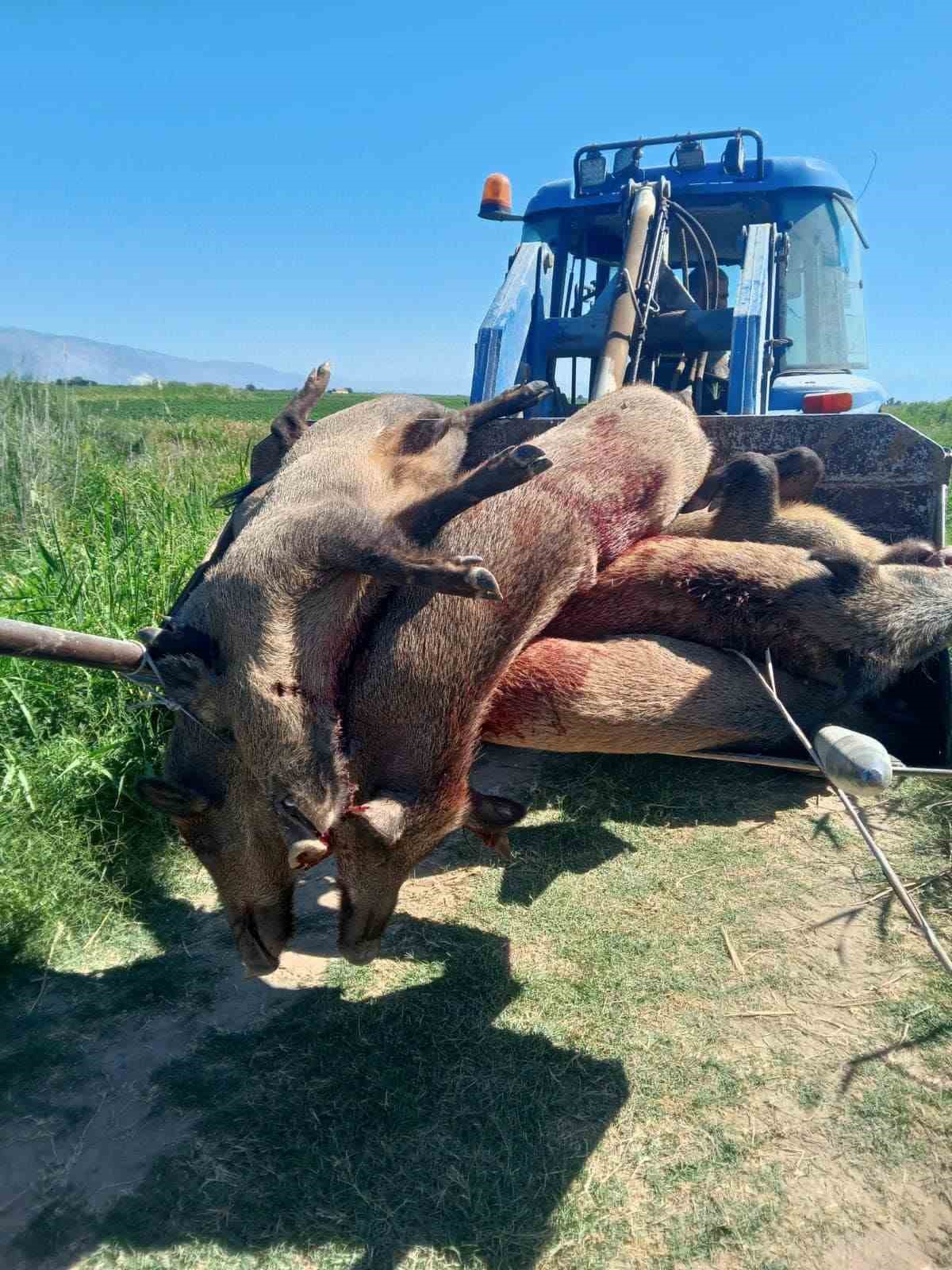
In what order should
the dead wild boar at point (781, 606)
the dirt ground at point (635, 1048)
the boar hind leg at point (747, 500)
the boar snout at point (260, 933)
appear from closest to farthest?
the dirt ground at point (635, 1048) → the dead wild boar at point (781, 606) → the boar snout at point (260, 933) → the boar hind leg at point (747, 500)

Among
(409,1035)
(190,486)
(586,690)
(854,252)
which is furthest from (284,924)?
(854,252)

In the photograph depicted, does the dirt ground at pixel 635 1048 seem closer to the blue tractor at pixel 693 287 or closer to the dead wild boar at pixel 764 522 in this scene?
the dead wild boar at pixel 764 522

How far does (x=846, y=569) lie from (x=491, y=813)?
1461 millimetres

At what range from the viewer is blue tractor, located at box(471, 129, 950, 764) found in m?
5.98

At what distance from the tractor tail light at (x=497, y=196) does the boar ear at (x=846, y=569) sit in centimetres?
492

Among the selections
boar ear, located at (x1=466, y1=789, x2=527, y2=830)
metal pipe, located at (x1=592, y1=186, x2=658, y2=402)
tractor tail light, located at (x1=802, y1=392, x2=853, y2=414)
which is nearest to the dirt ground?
boar ear, located at (x1=466, y1=789, x2=527, y2=830)

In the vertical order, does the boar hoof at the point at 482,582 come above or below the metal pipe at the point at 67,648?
above

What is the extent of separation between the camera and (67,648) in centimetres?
254

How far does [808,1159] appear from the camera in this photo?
2689 mm

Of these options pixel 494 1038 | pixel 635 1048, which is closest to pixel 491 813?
pixel 494 1038

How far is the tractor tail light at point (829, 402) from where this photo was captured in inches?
219

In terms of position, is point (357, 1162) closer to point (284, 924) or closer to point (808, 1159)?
point (284, 924)

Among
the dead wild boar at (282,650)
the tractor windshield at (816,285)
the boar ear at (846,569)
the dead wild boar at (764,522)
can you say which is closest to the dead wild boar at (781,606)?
the boar ear at (846,569)

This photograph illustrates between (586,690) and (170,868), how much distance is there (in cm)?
267
